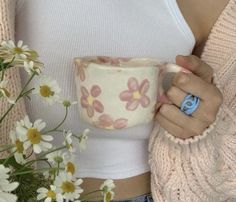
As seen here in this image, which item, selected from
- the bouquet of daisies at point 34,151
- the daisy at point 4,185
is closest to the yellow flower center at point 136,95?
the bouquet of daisies at point 34,151

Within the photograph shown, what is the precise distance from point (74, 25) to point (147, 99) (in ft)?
0.56

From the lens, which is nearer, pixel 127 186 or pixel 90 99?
pixel 90 99

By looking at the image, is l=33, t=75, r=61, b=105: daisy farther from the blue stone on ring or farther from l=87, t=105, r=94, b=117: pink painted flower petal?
the blue stone on ring

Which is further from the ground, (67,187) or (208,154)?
(67,187)

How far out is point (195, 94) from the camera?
637mm

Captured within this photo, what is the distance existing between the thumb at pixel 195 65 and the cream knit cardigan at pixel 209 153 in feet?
0.14

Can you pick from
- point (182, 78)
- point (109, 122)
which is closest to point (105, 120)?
point (109, 122)

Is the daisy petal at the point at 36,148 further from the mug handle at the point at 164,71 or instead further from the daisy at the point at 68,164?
the mug handle at the point at 164,71

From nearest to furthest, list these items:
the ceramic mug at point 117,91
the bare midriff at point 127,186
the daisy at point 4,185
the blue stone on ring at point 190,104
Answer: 1. the daisy at point 4,185
2. the ceramic mug at point 117,91
3. the blue stone on ring at point 190,104
4. the bare midriff at point 127,186

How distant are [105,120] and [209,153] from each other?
21 cm

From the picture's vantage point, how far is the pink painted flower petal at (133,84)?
0.54 meters

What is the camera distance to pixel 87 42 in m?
0.69

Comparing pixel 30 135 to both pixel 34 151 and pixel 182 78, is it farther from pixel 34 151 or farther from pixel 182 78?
pixel 182 78

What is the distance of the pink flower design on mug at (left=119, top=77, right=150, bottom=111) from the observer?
21.7 inches
